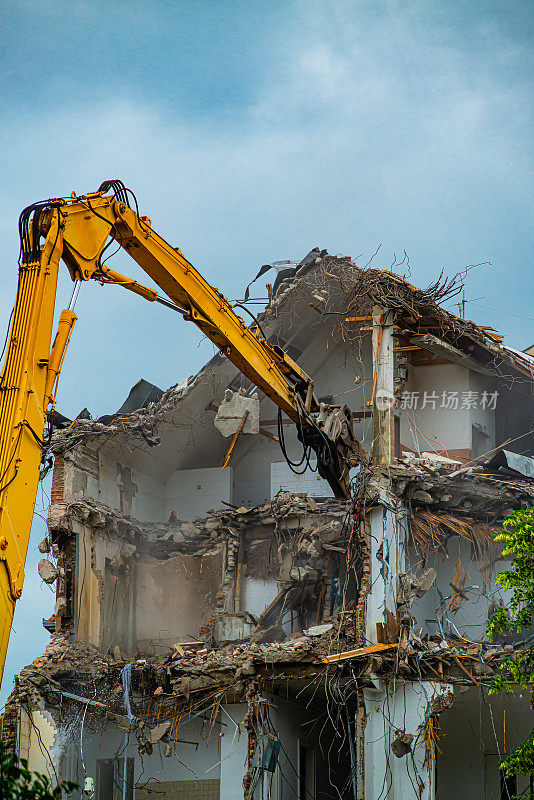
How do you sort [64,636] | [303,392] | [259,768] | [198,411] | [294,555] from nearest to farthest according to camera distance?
[303,392] < [259,768] < [64,636] < [294,555] < [198,411]

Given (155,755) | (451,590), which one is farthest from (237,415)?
(155,755)

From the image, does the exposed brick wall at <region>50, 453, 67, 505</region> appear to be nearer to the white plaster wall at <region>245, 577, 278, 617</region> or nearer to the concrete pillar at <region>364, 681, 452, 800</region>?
the white plaster wall at <region>245, 577, 278, 617</region>

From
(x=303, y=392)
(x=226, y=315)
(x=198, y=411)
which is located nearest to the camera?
(x=226, y=315)

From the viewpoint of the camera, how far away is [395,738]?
1720 centimetres

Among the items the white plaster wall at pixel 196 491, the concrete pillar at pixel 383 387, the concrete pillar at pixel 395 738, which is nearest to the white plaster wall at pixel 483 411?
the concrete pillar at pixel 383 387

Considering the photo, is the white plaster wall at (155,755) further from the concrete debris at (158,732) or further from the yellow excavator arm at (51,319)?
the yellow excavator arm at (51,319)

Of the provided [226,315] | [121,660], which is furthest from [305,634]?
[226,315]

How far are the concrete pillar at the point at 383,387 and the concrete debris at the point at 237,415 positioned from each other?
2623mm

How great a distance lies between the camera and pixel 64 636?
62.9 feet

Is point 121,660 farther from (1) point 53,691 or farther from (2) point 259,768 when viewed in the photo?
(2) point 259,768

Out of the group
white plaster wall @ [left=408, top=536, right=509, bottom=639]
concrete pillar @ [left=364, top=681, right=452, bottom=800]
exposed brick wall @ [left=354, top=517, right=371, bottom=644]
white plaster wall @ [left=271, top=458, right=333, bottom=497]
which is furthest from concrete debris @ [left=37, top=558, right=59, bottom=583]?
white plaster wall @ [left=408, top=536, right=509, bottom=639]

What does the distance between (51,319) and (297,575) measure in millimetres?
10525

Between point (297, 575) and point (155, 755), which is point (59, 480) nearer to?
point (297, 575)

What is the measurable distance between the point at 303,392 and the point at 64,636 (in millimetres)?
6864
